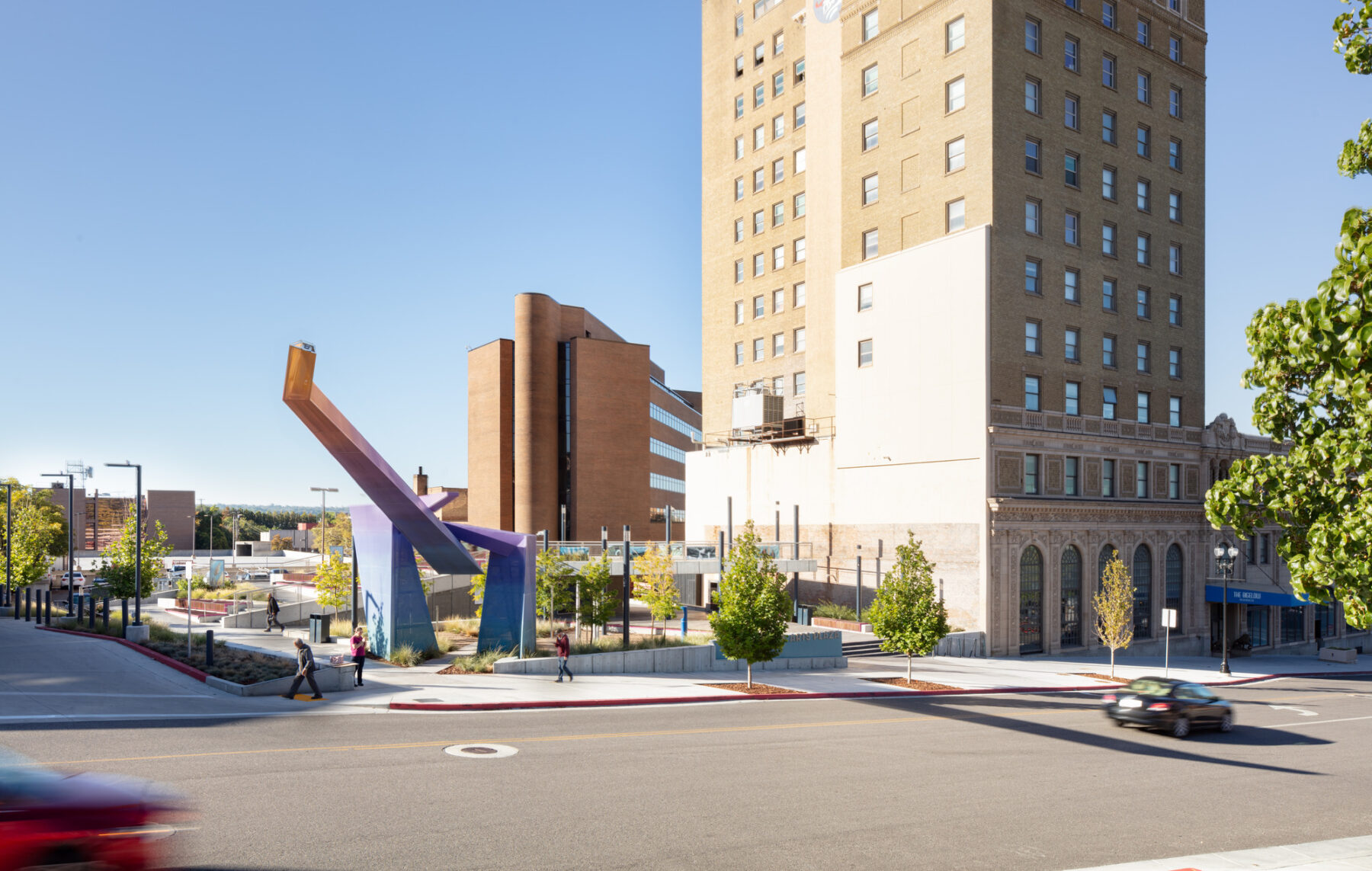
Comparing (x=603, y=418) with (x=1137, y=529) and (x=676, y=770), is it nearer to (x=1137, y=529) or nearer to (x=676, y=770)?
(x=1137, y=529)

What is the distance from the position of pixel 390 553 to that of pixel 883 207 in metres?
34.8

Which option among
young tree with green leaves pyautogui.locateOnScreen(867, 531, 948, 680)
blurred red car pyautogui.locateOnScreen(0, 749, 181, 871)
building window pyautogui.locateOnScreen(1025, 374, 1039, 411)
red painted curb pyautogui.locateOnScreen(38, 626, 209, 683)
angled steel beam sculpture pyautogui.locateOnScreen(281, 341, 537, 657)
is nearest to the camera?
blurred red car pyautogui.locateOnScreen(0, 749, 181, 871)

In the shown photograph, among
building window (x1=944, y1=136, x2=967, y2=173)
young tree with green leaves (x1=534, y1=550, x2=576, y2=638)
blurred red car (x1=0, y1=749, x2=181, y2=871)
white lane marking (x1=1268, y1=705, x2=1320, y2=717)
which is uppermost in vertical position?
building window (x1=944, y1=136, x2=967, y2=173)

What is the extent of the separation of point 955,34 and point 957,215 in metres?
9.96

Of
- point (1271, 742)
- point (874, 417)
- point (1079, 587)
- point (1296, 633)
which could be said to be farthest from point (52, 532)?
point (1296, 633)

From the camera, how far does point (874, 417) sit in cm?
5059

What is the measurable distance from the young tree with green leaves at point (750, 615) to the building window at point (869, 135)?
33.3 meters

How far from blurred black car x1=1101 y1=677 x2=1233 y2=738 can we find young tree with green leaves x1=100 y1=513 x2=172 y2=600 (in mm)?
33480

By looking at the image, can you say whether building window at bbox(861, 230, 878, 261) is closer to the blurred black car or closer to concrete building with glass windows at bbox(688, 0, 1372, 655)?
concrete building with glass windows at bbox(688, 0, 1372, 655)

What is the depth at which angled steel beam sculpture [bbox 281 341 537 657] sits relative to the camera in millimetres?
28828

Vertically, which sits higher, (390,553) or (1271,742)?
(390,553)

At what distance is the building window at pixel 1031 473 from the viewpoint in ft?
152

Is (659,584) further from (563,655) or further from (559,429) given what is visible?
(559,429)

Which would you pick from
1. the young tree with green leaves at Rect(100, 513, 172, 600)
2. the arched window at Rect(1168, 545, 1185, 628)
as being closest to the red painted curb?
the young tree with green leaves at Rect(100, 513, 172, 600)
